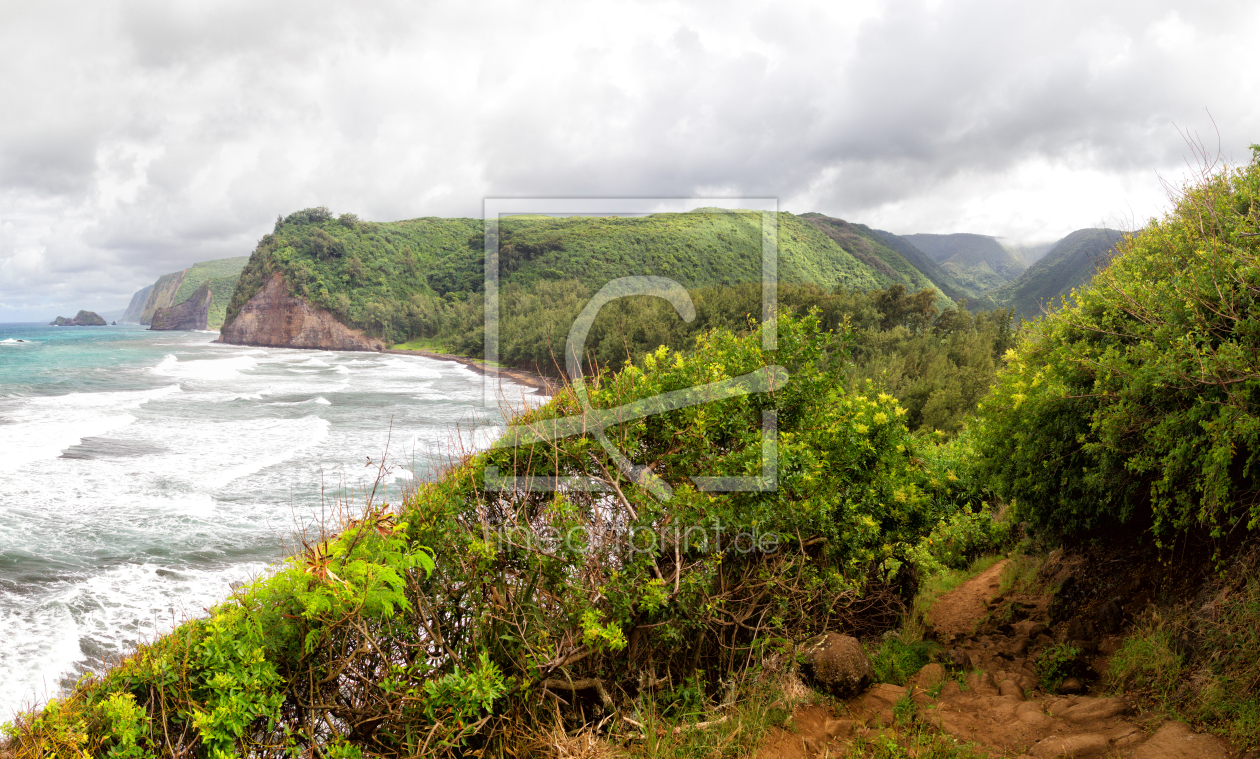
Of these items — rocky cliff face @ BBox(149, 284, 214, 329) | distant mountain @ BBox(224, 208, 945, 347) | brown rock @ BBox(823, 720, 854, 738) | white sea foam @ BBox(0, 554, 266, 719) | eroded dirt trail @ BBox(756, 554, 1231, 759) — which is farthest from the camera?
rocky cliff face @ BBox(149, 284, 214, 329)

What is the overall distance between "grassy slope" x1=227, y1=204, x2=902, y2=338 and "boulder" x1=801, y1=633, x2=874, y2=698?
167 feet

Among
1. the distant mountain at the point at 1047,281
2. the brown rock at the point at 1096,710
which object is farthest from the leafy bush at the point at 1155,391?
the distant mountain at the point at 1047,281

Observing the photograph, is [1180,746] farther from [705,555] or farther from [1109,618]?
[705,555]

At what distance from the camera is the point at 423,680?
13.1ft

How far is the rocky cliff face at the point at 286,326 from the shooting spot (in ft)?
298

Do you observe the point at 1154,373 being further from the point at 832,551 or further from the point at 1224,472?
the point at 832,551

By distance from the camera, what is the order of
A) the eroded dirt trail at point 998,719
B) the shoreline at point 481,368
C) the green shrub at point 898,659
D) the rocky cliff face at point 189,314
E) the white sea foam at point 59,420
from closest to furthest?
the eroded dirt trail at point 998,719
the green shrub at point 898,659
the white sea foam at point 59,420
the shoreline at point 481,368
the rocky cliff face at point 189,314

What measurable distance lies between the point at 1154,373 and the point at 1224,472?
87cm

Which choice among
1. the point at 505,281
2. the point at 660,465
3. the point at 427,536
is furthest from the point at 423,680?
the point at 505,281

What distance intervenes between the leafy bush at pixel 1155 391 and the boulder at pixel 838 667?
280 centimetres

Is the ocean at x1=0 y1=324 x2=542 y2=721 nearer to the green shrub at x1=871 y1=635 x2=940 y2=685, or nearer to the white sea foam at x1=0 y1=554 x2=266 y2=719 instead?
the white sea foam at x1=0 y1=554 x2=266 y2=719

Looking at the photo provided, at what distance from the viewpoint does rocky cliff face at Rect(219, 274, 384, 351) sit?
298 feet

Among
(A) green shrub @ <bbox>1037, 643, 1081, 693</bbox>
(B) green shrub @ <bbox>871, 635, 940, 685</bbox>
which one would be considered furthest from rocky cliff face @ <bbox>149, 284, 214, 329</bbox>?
(A) green shrub @ <bbox>1037, 643, 1081, 693</bbox>

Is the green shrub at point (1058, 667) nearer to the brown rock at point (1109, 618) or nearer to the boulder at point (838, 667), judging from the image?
the brown rock at point (1109, 618)
